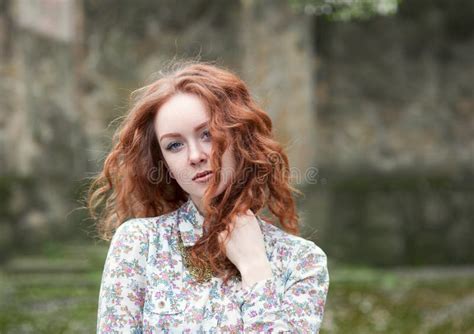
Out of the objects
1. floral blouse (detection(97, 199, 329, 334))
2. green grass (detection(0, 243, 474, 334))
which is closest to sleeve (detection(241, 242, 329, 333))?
floral blouse (detection(97, 199, 329, 334))

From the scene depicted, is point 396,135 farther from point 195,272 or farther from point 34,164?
point 195,272

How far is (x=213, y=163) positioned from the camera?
197cm

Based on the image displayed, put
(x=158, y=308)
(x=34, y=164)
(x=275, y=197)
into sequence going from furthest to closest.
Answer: (x=34, y=164) → (x=275, y=197) → (x=158, y=308)

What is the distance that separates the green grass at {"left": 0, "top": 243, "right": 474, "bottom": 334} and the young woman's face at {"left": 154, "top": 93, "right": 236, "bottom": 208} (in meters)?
3.67

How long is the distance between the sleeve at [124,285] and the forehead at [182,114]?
255mm

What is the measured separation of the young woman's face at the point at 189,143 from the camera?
1993mm

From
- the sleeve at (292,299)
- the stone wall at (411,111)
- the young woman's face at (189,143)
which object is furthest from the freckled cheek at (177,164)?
the stone wall at (411,111)

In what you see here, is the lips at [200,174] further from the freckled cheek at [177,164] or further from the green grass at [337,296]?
the green grass at [337,296]

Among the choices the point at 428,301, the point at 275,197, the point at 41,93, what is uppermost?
the point at 41,93

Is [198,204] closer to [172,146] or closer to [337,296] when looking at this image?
[172,146]

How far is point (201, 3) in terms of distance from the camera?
8.73m

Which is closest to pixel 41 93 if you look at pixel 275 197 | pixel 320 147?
pixel 320 147

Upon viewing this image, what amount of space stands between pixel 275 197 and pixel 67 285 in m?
5.02

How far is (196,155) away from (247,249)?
0.79 feet
